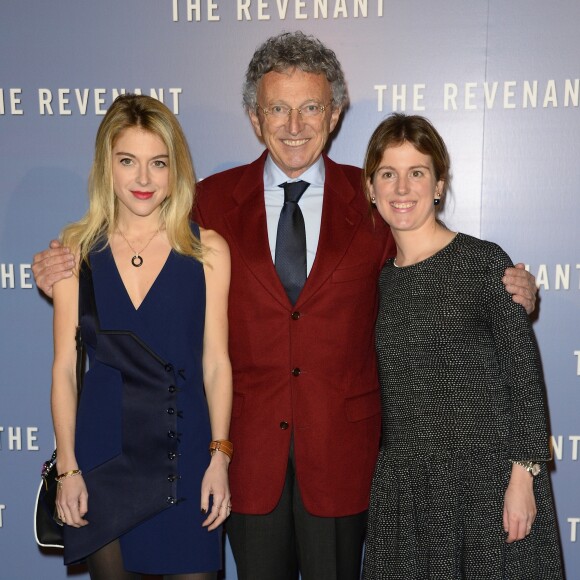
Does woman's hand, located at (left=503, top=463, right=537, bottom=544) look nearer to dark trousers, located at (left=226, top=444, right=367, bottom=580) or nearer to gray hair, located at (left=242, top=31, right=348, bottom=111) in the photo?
dark trousers, located at (left=226, top=444, right=367, bottom=580)

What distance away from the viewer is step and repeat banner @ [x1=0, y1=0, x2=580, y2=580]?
8.63ft

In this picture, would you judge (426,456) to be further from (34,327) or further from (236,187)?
(34,327)

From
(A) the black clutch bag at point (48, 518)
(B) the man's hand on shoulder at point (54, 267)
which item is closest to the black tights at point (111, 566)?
(A) the black clutch bag at point (48, 518)

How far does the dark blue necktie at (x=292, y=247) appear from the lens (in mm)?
2076

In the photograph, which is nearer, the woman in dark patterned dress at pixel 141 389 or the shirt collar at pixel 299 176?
the woman in dark patterned dress at pixel 141 389

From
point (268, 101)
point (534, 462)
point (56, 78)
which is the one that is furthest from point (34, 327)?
point (534, 462)

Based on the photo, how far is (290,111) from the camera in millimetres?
2139

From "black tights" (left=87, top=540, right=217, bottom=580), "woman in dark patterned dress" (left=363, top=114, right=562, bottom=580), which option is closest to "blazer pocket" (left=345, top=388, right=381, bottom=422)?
"woman in dark patterned dress" (left=363, top=114, right=562, bottom=580)

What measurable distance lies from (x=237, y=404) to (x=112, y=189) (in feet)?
2.30

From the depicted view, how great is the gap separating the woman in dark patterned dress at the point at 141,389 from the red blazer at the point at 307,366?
0.13 m

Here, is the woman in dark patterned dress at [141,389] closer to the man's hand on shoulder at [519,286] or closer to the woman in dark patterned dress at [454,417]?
the woman in dark patterned dress at [454,417]

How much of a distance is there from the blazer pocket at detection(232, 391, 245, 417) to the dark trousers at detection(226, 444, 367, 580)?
21 cm

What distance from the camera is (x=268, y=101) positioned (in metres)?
2.15

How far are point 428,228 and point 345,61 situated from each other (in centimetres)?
96
